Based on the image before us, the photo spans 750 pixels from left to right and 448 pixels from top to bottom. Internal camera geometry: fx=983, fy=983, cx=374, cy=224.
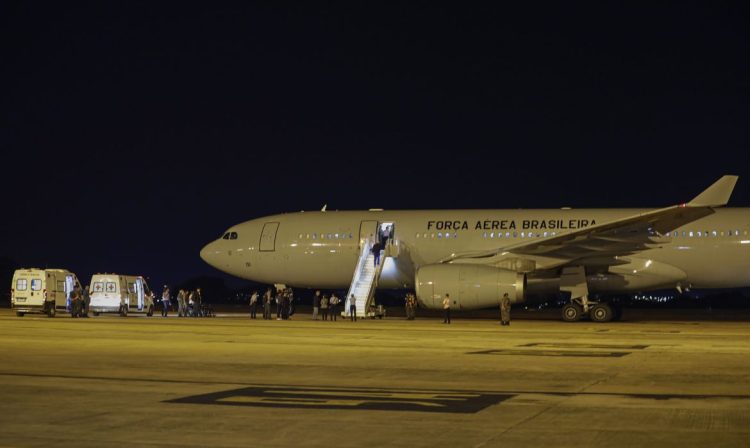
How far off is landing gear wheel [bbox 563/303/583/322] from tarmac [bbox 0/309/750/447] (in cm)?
893

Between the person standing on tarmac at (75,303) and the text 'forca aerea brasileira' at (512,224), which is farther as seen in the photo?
the person standing on tarmac at (75,303)

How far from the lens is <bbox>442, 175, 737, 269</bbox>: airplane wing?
2555cm

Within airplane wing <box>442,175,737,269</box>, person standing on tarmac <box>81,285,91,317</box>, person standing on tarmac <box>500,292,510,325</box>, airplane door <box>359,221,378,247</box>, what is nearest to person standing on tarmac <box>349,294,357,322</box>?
airplane door <box>359,221,378,247</box>

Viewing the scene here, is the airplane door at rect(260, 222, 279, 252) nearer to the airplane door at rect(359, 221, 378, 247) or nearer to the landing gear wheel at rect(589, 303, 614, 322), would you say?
the airplane door at rect(359, 221, 378, 247)

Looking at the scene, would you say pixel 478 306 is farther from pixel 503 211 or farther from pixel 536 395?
pixel 536 395

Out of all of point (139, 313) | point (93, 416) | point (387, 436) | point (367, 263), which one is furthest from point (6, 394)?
point (139, 313)

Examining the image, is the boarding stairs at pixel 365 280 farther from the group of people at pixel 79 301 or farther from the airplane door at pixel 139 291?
the airplane door at pixel 139 291

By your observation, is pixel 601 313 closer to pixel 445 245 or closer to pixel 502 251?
pixel 502 251

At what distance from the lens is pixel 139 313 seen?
127 ft

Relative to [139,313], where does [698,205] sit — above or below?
above

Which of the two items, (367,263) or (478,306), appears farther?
(367,263)

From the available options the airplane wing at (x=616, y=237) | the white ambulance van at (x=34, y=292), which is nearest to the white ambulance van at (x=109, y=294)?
the white ambulance van at (x=34, y=292)

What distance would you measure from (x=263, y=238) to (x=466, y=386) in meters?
22.3

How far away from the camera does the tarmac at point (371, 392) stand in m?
7.84
